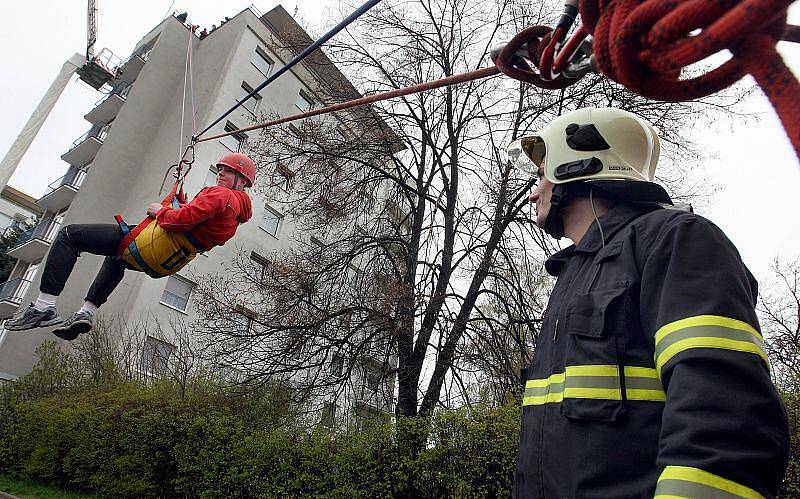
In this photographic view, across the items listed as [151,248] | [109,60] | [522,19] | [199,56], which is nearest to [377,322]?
[151,248]

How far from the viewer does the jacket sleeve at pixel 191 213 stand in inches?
154

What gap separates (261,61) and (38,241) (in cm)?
1525

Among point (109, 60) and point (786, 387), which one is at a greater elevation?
point (109, 60)

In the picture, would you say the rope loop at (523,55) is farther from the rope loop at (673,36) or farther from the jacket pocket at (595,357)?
the jacket pocket at (595,357)

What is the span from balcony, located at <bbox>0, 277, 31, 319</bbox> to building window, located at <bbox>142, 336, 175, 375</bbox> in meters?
13.8

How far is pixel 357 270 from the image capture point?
11.6m

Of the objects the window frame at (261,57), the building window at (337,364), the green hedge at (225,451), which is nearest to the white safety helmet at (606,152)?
the green hedge at (225,451)

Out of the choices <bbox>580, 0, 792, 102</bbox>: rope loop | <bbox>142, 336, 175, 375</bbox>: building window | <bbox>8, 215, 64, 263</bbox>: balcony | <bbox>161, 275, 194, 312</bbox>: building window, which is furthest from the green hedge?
<bbox>8, 215, 64, 263</bbox>: balcony

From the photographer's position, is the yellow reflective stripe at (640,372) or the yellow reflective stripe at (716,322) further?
the yellow reflective stripe at (640,372)

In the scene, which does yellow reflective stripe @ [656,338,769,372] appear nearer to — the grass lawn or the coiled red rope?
the coiled red rope

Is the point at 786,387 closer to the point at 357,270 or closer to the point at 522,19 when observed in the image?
the point at 357,270

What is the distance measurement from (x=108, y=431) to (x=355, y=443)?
6.73 meters

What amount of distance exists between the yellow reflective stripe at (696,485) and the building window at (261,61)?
84.0 feet

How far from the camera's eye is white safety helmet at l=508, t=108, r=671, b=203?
1.92 m
